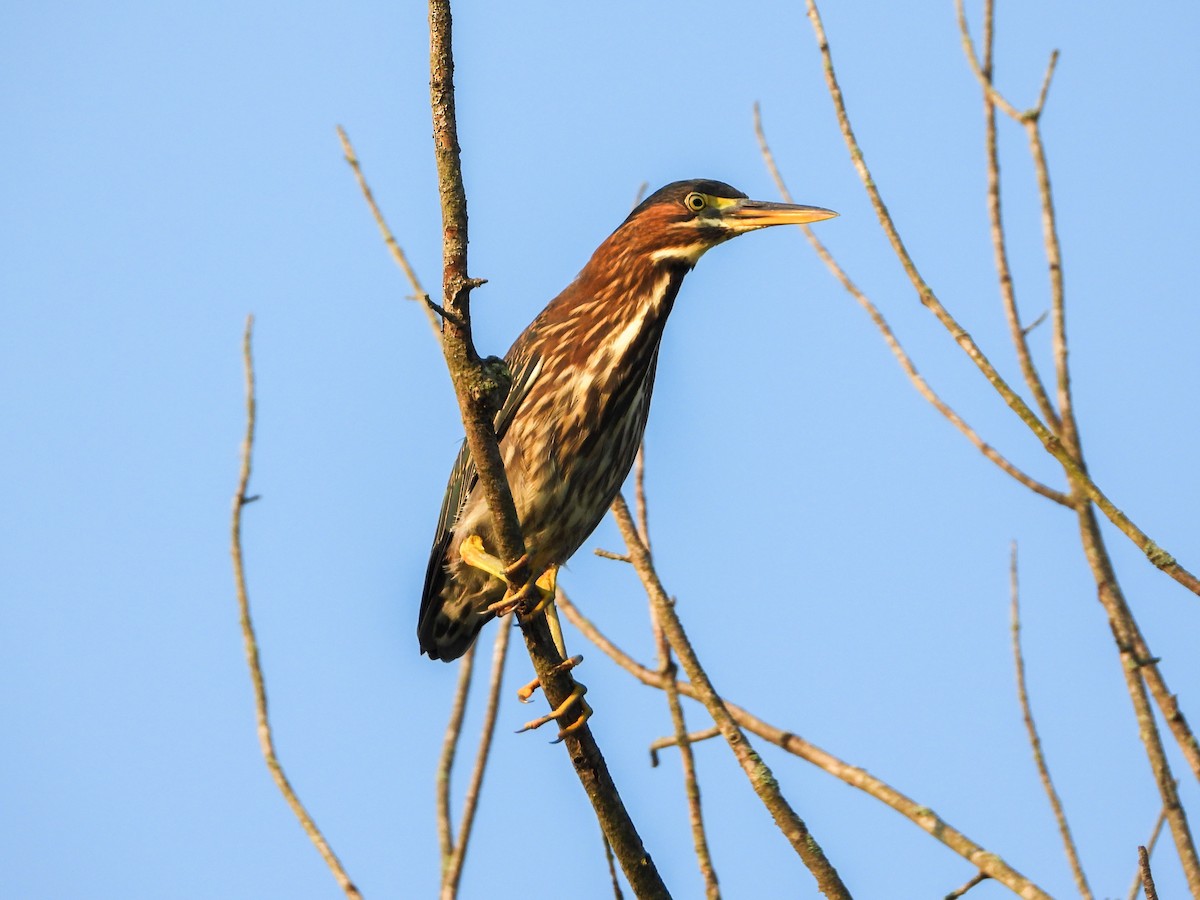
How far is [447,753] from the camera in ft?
15.0

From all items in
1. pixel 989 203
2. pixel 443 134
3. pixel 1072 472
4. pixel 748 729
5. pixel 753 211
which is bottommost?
pixel 748 729

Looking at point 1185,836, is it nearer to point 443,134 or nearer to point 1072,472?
point 1072,472

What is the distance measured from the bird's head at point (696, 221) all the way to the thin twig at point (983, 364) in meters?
1.16

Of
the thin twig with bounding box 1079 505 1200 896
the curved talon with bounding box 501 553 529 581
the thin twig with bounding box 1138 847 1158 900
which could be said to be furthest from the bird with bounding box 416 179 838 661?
the thin twig with bounding box 1138 847 1158 900

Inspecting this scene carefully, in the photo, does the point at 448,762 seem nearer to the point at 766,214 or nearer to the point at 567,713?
the point at 567,713

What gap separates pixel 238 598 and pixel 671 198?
2460mm

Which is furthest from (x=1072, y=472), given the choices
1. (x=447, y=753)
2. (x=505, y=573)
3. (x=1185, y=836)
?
(x=447, y=753)

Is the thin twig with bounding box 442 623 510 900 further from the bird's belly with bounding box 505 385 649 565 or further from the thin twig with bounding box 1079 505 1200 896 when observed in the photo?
the thin twig with bounding box 1079 505 1200 896

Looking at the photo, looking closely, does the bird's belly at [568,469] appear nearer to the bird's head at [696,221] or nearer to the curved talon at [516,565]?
the bird's head at [696,221]

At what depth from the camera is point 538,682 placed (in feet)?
15.1

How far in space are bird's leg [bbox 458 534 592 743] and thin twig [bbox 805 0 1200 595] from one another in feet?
4.54

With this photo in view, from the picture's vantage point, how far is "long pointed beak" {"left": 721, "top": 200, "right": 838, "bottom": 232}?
5469 mm

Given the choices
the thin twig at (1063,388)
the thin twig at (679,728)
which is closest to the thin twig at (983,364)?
the thin twig at (1063,388)

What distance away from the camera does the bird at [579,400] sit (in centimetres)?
516
